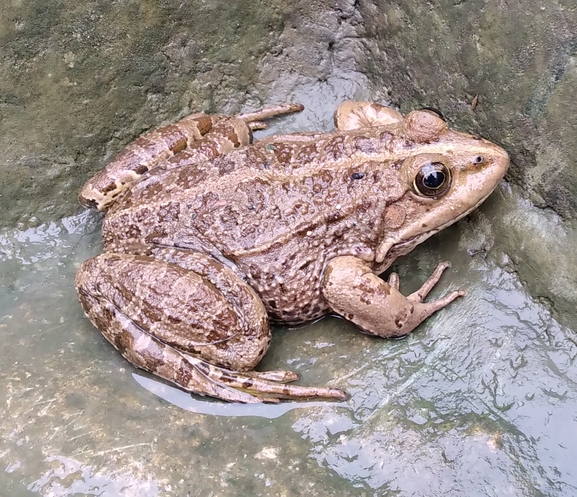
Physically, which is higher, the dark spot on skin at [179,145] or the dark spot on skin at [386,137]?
the dark spot on skin at [386,137]

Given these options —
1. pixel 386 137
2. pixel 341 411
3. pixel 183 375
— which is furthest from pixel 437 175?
pixel 183 375

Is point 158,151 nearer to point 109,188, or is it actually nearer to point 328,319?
point 109,188

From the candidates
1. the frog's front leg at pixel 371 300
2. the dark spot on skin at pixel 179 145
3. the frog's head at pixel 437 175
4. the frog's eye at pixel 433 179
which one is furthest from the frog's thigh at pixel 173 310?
the frog's eye at pixel 433 179

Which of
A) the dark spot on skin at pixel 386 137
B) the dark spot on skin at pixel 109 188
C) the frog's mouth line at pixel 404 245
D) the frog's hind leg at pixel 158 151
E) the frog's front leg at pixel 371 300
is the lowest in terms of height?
the frog's front leg at pixel 371 300

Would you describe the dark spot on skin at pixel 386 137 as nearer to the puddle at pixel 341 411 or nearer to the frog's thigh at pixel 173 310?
A: the puddle at pixel 341 411

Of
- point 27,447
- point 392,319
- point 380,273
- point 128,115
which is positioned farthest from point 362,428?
point 128,115

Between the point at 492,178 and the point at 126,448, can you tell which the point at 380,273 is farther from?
the point at 126,448
